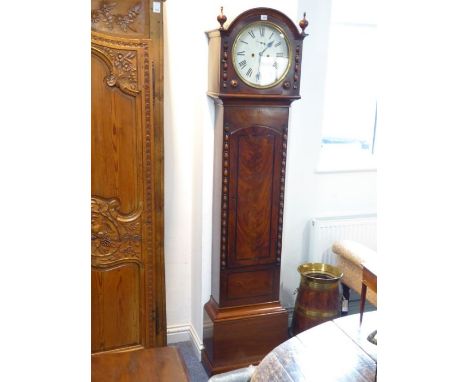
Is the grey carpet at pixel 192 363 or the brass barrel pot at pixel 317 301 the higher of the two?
the brass barrel pot at pixel 317 301

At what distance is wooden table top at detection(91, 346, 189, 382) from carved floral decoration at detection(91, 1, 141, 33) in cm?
162

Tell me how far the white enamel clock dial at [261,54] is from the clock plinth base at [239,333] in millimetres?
1317

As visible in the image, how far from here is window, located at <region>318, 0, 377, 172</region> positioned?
3.49m

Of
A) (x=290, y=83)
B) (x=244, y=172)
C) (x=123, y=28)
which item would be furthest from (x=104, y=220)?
(x=290, y=83)

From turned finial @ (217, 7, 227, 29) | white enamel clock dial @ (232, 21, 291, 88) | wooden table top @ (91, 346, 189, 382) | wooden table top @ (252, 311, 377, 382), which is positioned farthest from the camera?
white enamel clock dial @ (232, 21, 291, 88)

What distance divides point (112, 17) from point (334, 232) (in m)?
2.13

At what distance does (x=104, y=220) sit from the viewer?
269 cm

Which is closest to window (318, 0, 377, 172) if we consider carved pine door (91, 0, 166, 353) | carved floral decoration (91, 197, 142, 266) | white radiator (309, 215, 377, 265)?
white radiator (309, 215, 377, 265)

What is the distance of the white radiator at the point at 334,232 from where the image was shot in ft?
11.6

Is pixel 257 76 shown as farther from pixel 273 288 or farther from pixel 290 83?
pixel 273 288

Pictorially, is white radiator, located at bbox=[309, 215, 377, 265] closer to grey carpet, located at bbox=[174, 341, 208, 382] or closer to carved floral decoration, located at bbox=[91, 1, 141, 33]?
grey carpet, located at bbox=[174, 341, 208, 382]

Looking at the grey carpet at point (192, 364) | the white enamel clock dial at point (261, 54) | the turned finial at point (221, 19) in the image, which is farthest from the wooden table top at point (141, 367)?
the turned finial at point (221, 19)

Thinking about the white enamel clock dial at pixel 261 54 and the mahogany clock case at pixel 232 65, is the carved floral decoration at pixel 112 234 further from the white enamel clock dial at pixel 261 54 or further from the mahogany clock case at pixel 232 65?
the white enamel clock dial at pixel 261 54
